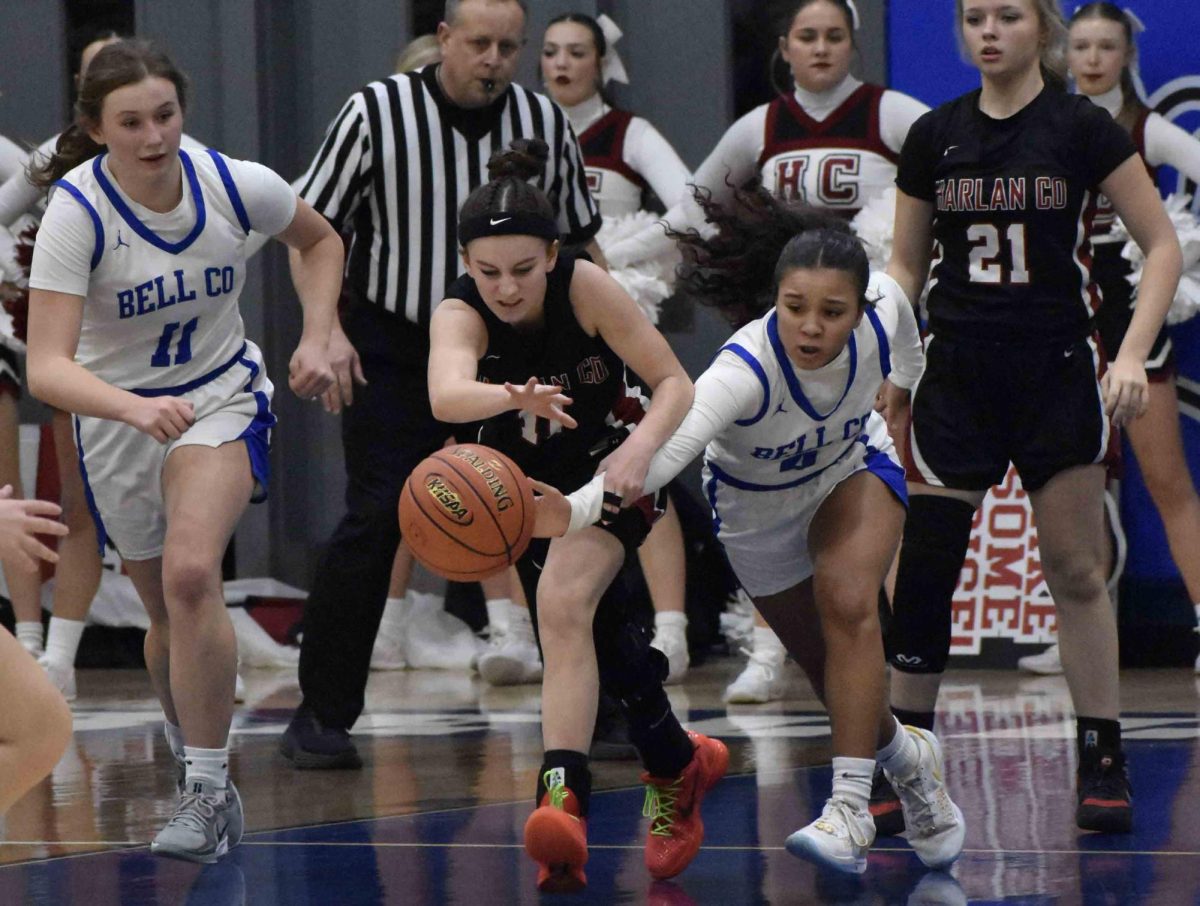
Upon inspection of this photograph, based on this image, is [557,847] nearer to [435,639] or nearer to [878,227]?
[878,227]

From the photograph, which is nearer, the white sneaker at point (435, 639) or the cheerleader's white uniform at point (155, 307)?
the cheerleader's white uniform at point (155, 307)

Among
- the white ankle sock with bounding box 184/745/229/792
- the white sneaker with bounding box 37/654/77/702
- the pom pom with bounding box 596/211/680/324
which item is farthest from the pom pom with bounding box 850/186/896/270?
the white ankle sock with bounding box 184/745/229/792

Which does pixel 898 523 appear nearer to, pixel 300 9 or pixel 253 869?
pixel 253 869

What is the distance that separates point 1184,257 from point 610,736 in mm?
3079

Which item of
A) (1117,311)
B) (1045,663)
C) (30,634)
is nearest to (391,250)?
(30,634)

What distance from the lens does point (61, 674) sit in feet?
24.8

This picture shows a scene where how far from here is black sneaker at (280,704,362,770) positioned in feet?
19.1

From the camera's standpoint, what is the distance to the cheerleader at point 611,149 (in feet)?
26.7

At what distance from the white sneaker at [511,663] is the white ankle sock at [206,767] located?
3.31 metres

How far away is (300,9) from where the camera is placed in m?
9.67

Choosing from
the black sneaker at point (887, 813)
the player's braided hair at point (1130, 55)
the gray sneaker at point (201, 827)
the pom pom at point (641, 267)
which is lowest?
the black sneaker at point (887, 813)

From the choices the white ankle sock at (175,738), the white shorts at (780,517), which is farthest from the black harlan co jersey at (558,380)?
the white ankle sock at (175,738)

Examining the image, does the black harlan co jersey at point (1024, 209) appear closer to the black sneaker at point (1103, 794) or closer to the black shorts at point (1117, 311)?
the black sneaker at point (1103, 794)

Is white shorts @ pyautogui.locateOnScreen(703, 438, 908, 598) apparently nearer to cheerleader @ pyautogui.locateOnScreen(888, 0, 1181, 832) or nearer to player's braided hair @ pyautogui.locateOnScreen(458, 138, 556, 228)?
cheerleader @ pyautogui.locateOnScreen(888, 0, 1181, 832)
